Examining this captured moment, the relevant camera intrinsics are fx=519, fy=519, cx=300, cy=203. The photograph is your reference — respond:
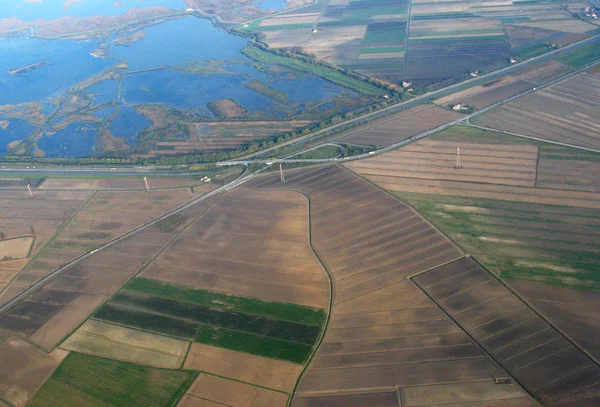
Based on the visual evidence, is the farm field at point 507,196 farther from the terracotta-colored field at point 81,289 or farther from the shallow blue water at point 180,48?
the shallow blue water at point 180,48

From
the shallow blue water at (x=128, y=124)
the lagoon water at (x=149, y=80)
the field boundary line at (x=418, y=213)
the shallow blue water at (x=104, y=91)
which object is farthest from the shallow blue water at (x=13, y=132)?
the field boundary line at (x=418, y=213)

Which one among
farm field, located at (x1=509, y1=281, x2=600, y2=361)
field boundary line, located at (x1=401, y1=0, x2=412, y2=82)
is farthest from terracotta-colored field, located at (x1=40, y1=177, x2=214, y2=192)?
field boundary line, located at (x1=401, y1=0, x2=412, y2=82)

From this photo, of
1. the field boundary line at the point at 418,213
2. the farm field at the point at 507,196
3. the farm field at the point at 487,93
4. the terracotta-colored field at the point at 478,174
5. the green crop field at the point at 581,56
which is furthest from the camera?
the green crop field at the point at 581,56

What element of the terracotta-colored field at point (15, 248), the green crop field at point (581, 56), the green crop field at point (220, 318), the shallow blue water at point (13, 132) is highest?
the green crop field at point (581, 56)

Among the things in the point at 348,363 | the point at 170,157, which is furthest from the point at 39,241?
the point at 348,363

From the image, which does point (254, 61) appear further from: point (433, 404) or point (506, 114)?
point (433, 404)

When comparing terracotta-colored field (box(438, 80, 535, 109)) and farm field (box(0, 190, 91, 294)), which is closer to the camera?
farm field (box(0, 190, 91, 294))

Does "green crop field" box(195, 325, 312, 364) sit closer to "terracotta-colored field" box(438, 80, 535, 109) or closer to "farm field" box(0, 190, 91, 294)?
"farm field" box(0, 190, 91, 294)
